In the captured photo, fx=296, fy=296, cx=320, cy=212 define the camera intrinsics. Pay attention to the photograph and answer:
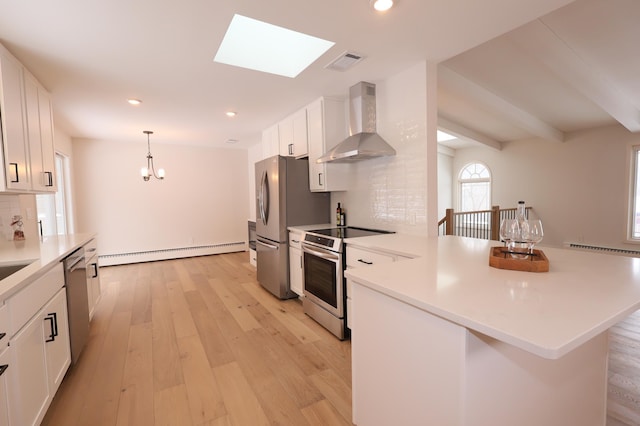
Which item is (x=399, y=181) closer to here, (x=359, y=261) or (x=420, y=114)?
(x=420, y=114)

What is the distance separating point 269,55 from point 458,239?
2.24 meters

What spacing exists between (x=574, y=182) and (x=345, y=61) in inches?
221

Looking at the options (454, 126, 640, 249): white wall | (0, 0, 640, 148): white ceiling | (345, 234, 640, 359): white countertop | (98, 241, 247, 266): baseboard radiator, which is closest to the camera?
(345, 234, 640, 359): white countertop

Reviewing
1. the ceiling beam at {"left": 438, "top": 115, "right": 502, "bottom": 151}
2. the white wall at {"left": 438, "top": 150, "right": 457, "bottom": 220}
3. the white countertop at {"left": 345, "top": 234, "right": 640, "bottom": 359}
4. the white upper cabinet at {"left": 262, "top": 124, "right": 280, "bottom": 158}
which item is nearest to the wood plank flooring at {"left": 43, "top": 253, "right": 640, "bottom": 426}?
the white countertop at {"left": 345, "top": 234, "right": 640, "bottom": 359}

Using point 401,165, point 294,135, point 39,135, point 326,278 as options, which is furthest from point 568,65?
point 39,135

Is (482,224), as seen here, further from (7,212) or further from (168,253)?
(7,212)

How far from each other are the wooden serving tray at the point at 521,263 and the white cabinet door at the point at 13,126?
3.01 m

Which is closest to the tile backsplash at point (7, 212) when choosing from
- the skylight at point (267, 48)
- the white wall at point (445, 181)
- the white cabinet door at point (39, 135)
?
the white cabinet door at point (39, 135)

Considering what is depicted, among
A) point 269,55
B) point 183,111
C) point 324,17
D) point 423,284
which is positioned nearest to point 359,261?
point 423,284

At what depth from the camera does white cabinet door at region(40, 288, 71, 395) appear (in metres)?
1.71

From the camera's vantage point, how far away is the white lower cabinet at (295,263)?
3.34 metres

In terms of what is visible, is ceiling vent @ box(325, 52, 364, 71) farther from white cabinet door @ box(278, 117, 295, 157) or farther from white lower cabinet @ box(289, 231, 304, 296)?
white lower cabinet @ box(289, 231, 304, 296)

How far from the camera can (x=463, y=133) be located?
5.55m

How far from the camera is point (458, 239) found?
7.83ft
